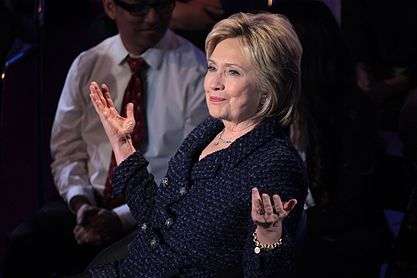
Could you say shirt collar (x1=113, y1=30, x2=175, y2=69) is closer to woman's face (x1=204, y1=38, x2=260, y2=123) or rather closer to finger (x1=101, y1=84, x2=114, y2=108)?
finger (x1=101, y1=84, x2=114, y2=108)

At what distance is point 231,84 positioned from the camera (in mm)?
2068

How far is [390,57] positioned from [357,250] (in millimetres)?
1153

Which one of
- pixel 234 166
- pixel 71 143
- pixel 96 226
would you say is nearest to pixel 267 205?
pixel 234 166

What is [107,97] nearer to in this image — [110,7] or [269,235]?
[269,235]

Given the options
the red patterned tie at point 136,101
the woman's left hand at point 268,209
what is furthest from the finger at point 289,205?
the red patterned tie at point 136,101

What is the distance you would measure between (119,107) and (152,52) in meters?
0.23

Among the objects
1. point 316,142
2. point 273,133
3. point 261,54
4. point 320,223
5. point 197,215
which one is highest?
point 261,54

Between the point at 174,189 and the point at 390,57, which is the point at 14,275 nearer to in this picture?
the point at 174,189

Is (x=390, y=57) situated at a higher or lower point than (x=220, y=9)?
lower

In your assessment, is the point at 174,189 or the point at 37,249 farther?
the point at 37,249

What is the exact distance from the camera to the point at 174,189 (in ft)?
7.11

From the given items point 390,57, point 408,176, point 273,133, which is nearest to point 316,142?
point 408,176

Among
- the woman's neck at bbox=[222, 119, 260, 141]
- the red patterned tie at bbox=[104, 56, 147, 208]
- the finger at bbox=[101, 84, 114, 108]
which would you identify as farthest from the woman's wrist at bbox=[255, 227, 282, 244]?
the red patterned tie at bbox=[104, 56, 147, 208]

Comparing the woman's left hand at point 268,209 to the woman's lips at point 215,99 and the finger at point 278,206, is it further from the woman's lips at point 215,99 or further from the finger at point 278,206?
the woman's lips at point 215,99
